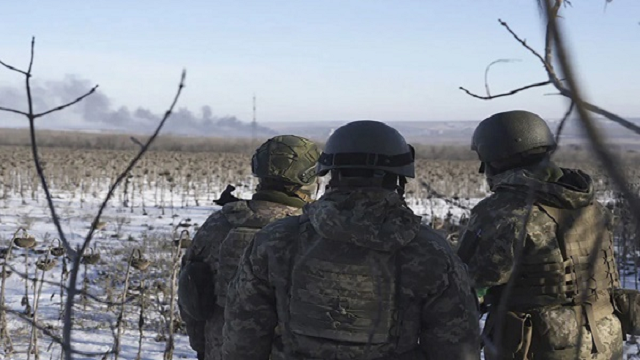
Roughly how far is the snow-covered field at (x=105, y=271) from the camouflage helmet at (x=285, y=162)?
102cm

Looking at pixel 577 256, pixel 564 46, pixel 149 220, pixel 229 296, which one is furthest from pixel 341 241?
pixel 149 220

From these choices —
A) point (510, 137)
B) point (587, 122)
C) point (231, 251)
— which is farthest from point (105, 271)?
point (587, 122)

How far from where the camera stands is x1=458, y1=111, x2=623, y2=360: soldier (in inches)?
115

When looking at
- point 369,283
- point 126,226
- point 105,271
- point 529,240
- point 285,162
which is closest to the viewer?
point 369,283

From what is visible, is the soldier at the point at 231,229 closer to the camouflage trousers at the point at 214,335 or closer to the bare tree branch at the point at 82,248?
the camouflage trousers at the point at 214,335

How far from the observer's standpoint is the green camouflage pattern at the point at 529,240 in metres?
2.91

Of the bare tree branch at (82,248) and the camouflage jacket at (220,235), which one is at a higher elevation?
the bare tree branch at (82,248)

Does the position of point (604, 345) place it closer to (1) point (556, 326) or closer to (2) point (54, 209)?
(1) point (556, 326)

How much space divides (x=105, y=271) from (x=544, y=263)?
7.65 metres

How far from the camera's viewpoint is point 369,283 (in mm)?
2203

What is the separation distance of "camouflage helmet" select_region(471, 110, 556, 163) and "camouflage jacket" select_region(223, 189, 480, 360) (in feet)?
3.36

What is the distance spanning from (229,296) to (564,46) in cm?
195

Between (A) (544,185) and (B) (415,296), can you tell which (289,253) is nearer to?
(B) (415,296)

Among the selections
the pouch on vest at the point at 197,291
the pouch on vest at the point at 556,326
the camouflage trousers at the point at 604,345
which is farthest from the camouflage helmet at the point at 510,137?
the pouch on vest at the point at 197,291
